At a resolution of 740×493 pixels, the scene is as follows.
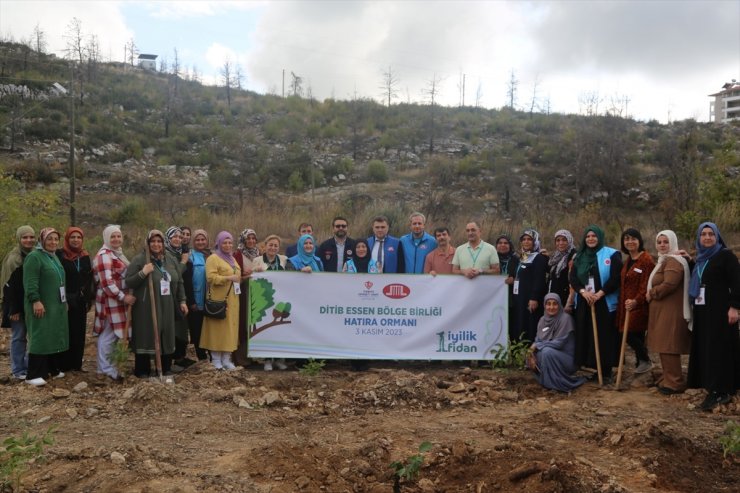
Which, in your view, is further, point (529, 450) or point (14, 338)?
point (14, 338)

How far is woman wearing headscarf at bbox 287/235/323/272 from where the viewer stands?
27.1 feet

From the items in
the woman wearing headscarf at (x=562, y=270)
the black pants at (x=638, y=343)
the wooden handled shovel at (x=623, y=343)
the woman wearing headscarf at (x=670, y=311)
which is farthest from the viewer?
the woman wearing headscarf at (x=562, y=270)

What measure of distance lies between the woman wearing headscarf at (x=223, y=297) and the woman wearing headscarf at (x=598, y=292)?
4.06 meters

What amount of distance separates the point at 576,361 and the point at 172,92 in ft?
149

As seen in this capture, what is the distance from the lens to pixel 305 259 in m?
8.34

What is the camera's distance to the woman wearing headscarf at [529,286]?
7.86m

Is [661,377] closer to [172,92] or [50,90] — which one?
[50,90]

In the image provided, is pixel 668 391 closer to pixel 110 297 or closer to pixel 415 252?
pixel 415 252

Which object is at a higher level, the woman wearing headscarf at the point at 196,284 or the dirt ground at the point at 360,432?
the woman wearing headscarf at the point at 196,284

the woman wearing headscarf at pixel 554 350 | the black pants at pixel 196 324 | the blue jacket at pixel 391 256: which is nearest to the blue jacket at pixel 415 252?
the blue jacket at pixel 391 256

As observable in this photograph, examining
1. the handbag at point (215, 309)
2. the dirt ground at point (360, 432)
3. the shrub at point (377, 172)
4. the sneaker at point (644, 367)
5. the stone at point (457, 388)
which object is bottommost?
the dirt ground at point (360, 432)

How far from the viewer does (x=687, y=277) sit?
679 cm

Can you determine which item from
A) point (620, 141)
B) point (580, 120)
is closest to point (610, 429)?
point (620, 141)

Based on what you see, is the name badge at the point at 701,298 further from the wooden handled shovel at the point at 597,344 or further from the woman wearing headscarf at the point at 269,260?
the woman wearing headscarf at the point at 269,260
